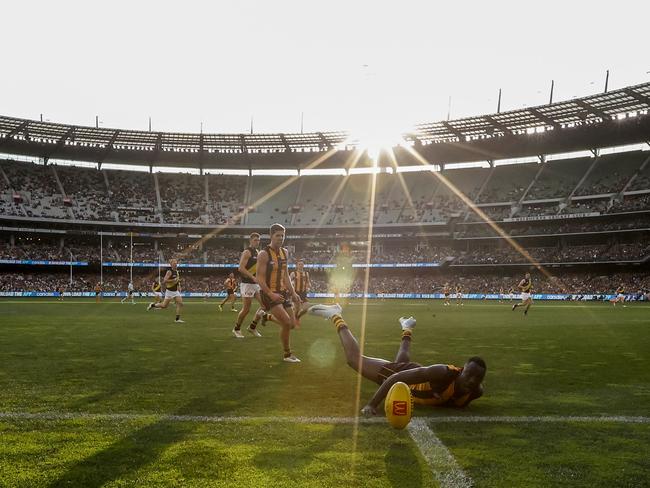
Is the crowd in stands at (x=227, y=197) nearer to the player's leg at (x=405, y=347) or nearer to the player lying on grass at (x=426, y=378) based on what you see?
the player's leg at (x=405, y=347)

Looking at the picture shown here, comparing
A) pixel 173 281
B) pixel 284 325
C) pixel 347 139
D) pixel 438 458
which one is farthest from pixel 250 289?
pixel 347 139

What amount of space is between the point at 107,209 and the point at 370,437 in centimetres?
7563

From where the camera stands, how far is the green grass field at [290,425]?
417cm

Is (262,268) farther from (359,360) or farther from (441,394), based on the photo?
(441,394)

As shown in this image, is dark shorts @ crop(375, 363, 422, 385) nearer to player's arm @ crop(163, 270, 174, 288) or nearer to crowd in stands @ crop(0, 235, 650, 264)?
player's arm @ crop(163, 270, 174, 288)

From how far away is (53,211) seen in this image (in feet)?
232

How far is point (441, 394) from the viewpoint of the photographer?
6.43 metres

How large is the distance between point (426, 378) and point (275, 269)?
532 cm

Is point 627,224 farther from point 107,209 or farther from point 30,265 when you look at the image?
point 30,265

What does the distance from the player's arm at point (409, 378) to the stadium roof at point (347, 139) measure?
181 feet

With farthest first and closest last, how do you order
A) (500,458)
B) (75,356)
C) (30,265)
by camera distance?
(30,265) < (75,356) < (500,458)

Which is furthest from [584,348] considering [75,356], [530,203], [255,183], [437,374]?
[255,183]

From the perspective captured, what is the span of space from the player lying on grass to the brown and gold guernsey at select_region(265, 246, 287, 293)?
3.63 m

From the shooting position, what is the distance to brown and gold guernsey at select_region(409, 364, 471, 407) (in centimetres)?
629
